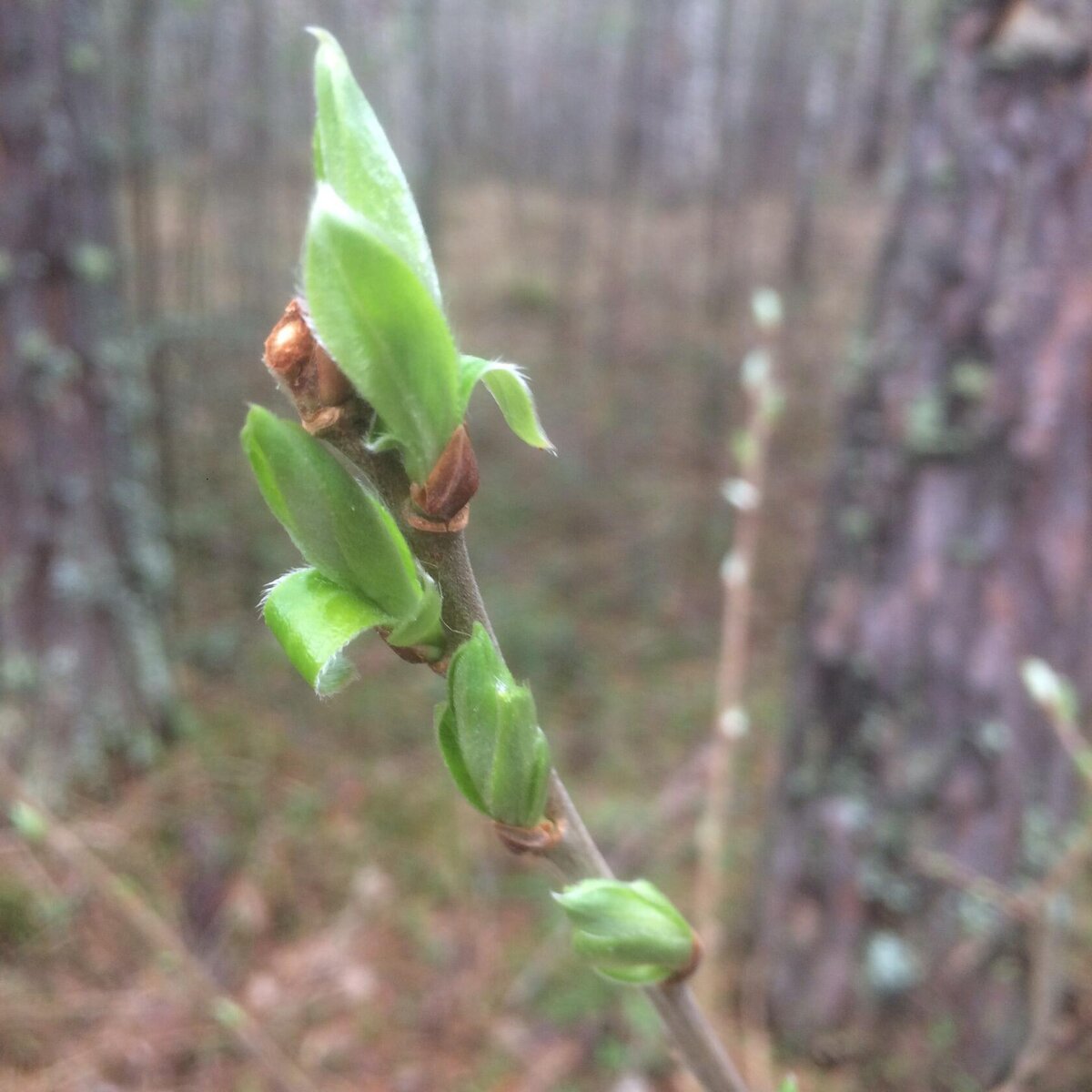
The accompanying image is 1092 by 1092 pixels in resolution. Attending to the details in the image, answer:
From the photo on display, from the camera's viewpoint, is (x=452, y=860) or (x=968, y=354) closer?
(x=968, y=354)

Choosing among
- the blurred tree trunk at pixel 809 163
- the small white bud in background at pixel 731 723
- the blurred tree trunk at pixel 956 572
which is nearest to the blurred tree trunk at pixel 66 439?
the blurred tree trunk at pixel 956 572

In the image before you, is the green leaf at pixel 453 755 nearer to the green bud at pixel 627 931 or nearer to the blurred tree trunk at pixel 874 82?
the green bud at pixel 627 931

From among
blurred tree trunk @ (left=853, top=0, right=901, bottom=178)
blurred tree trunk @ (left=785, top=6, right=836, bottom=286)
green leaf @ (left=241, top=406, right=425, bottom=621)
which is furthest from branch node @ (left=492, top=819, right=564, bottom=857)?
blurred tree trunk @ (left=853, top=0, right=901, bottom=178)

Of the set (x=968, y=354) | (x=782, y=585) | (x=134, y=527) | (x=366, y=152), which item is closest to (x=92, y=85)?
(x=134, y=527)

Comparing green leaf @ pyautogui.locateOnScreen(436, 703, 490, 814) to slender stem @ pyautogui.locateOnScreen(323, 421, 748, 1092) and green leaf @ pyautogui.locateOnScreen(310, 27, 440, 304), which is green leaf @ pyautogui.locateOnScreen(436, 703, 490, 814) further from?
green leaf @ pyautogui.locateOnScreen(310, 27, 440, 304)

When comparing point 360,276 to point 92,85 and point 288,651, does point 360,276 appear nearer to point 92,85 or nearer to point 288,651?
point 288,651

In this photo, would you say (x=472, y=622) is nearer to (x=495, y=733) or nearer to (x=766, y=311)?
(x=495, y=733)
